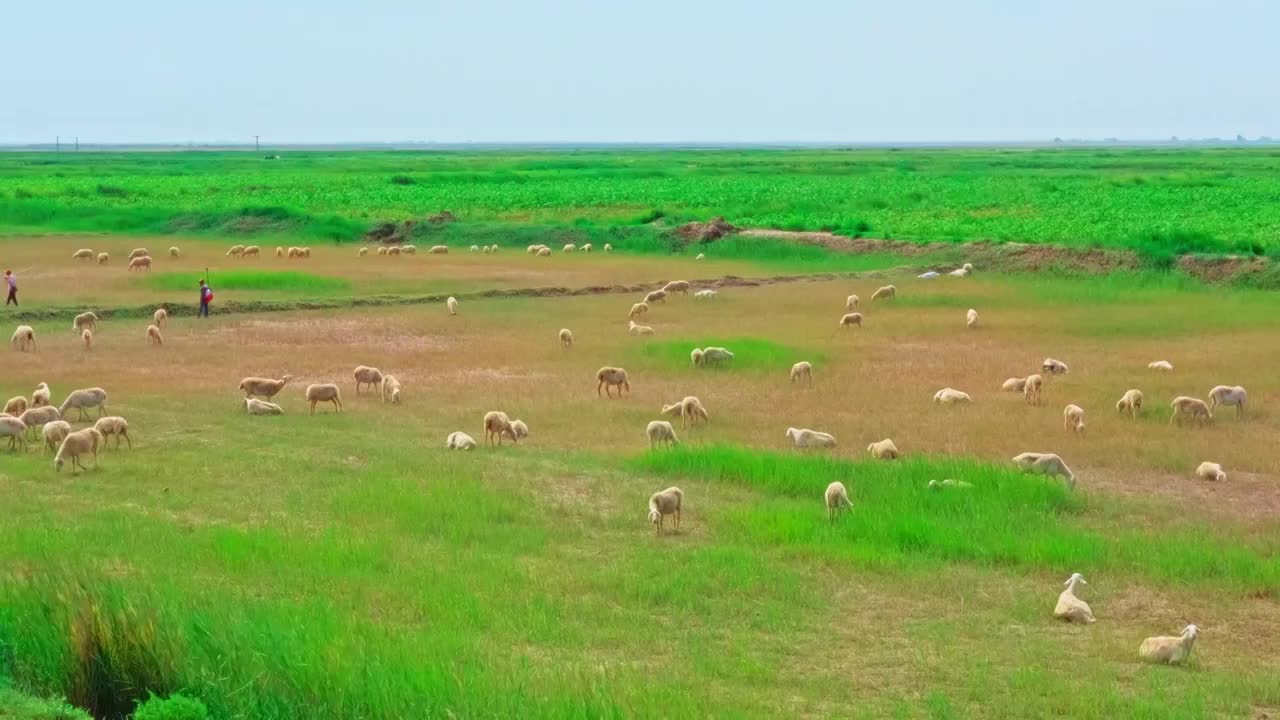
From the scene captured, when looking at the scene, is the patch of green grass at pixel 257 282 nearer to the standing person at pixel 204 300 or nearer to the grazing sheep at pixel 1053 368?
the standing person at pixel 204 300

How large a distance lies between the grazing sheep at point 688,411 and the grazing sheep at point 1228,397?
7229 mm

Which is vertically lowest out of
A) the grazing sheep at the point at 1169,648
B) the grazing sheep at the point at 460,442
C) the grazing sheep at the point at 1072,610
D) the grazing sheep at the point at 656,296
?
the grazing sheep at the point at 656,296

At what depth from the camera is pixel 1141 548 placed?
45.9 ft

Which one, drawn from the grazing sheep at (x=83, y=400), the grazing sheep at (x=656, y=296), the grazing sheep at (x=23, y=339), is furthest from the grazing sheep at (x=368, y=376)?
the grazing sheep at (x=656, y=296)

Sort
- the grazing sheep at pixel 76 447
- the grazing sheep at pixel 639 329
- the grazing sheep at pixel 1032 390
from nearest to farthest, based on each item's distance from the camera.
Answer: the grazing sheep at pixel 76 447 → the grazing sheep at pixel 1032 390 → the grazing sheep at pixel 639 329

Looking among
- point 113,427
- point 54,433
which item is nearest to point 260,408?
point 113,427

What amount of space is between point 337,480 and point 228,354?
37.4 feet

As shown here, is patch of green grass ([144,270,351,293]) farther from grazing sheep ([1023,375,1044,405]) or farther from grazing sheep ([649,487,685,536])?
grazing sheep ([649,487,685,536])

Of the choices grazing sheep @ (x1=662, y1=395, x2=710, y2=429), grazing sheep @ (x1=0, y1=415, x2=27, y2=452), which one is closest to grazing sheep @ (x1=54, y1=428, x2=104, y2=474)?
grazing sheep @ (x1=0, y1=415, x2=27, y2=452)

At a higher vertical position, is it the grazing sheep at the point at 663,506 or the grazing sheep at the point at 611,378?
the grazing sheep at the point at 663,506

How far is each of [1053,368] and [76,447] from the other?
1541cm

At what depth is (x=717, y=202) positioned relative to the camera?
70.4 m

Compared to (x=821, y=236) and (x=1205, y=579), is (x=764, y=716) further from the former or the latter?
(x=821, y=236)

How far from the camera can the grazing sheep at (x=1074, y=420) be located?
20.2 m
